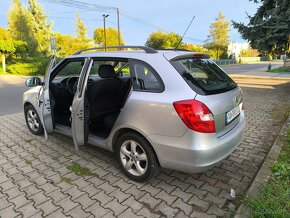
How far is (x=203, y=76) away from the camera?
2.79 metres

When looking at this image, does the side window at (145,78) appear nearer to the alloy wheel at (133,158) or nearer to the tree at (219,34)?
the alloy wheel at (133,158)

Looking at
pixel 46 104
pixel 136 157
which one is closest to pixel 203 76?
pixel 136 157

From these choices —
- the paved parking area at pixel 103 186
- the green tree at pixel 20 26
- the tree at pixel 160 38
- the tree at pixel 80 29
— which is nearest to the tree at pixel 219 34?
the tree at pixel 160 38

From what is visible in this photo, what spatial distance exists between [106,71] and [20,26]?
86.6 feet

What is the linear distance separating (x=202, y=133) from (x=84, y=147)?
8.01 feet

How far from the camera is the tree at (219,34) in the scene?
166 ft

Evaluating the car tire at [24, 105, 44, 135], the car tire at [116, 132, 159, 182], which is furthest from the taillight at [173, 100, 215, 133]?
the car tire at [24, 105, 44, 135]

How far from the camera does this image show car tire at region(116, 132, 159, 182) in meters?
2.72

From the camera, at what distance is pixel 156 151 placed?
2615 millimetres

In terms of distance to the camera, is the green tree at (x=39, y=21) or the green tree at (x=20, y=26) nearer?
the green tree at (x=20, y=26)

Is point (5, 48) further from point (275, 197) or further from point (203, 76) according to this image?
point (275, 197)

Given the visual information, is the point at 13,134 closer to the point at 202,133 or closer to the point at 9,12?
the point at 202,133

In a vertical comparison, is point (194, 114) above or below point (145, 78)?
below

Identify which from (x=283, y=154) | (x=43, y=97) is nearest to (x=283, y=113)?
(x=283, y=154)
